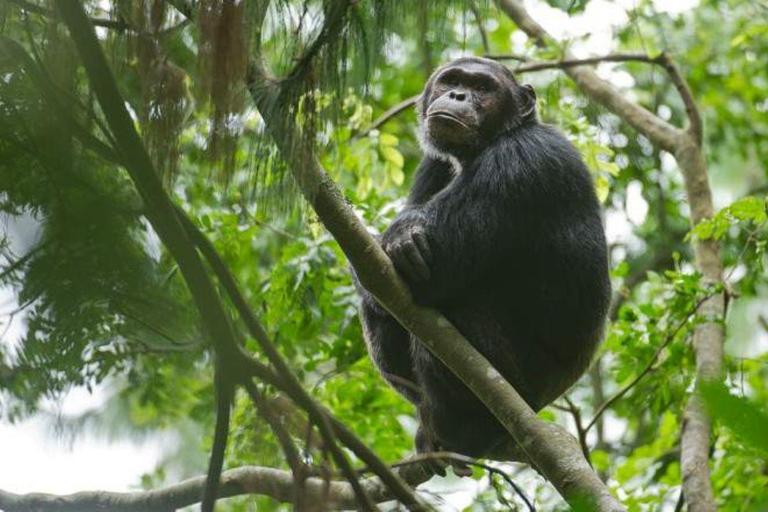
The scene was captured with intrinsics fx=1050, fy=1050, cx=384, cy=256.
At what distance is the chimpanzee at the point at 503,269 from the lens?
21.5 feet

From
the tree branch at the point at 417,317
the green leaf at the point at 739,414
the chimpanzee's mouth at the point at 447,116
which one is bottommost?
the green leaf at the point at 739,414

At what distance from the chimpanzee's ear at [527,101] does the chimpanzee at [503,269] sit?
57 centimetres

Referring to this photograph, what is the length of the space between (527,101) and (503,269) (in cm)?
168

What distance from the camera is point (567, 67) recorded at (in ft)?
29.3

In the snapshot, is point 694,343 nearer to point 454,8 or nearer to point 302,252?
point 302,252

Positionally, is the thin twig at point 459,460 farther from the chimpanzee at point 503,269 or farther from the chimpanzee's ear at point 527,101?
the chimpanzee's ear at point 527,101

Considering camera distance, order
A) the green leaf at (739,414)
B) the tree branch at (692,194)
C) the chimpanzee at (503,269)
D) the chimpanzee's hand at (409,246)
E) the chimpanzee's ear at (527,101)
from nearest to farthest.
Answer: the green leaf at (739,414) → the chimpanzee's hand at (409,246) → the chimpanzee at (503,269) → the tree branch at (692,194) → the chimpanzee's ear at (527,101)

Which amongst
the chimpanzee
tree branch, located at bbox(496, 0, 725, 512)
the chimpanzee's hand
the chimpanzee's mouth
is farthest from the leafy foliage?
the chimpanzee's hand

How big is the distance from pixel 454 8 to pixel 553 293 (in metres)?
2.81

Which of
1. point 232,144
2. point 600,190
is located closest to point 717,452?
point 600,190

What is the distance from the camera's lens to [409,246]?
631cm

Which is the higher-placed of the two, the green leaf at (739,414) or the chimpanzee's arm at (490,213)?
the chimpanzee's arm at (490,213)

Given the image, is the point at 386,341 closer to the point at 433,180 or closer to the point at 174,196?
the point at 433,180

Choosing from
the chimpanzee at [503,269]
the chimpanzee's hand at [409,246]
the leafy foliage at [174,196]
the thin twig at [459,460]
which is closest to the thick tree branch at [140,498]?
the leafy foliage at [174,196]
